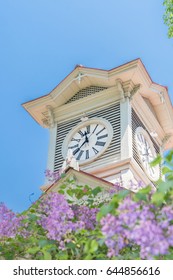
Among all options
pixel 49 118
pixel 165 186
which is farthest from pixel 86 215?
pixel 49 118

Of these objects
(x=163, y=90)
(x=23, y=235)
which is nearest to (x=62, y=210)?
(x=23, y=235)

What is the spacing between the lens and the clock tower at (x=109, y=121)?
1385cm

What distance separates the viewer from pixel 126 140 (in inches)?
546

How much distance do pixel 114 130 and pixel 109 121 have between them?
49 cm

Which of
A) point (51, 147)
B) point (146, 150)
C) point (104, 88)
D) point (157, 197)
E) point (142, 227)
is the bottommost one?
point (142, 227)

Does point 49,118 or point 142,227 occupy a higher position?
point 49,118

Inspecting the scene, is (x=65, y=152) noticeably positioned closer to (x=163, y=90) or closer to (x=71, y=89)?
(x=71, y=89)

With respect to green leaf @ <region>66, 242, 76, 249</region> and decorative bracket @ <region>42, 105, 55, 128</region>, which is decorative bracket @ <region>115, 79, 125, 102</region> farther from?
green leaf @ <region>66, 242, 76, 249</region>

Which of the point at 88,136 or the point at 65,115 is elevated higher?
the point at 65,115

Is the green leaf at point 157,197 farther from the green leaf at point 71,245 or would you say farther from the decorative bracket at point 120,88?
the decorative bracket at point 120,88

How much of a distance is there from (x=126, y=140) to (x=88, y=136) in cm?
152

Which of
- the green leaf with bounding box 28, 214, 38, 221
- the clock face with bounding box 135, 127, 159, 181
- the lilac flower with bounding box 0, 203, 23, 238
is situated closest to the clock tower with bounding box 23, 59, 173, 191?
the clock face with bounding box 135, 127, 159, 181

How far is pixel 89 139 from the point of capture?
14.8m

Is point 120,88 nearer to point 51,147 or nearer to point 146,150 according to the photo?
point 146,150
